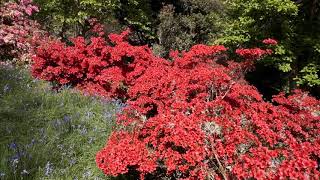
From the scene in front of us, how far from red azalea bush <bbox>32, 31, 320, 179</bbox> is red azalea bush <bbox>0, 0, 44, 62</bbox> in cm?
484

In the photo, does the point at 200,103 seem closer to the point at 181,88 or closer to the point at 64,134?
the point at 181,88

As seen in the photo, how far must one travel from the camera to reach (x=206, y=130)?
5664 mm

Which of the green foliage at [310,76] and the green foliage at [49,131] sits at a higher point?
the green foliage at [49,131]

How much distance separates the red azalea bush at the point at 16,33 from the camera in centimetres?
1319

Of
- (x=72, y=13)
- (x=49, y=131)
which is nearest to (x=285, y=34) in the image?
(x=72, y=13)

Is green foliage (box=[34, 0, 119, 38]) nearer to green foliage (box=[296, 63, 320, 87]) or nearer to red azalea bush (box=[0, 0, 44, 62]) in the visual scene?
red azalea bush (box=[0, 0, 44, 62])

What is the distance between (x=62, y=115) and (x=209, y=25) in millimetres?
14976

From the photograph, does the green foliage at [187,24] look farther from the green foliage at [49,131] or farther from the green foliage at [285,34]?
the green foliage at [49,131]

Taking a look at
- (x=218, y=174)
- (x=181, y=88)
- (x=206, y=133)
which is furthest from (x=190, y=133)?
(x=181, y=88)

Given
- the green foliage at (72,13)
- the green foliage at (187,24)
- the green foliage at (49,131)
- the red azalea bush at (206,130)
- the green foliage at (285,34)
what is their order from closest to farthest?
the red azalea bush at (206,130)
the green foliage at (49,131)
the green foliage at (285,34)
the green foliage at (72,13)
the green foliage at (187,24)

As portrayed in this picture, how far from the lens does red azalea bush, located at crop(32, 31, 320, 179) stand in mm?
5113

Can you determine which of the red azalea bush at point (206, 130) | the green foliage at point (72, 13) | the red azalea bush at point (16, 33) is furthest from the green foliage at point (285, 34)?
the red azalea bush at point (16, 33)

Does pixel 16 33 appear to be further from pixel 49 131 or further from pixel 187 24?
pixel 187 24

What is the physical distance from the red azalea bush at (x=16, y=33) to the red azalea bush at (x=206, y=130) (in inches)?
190
